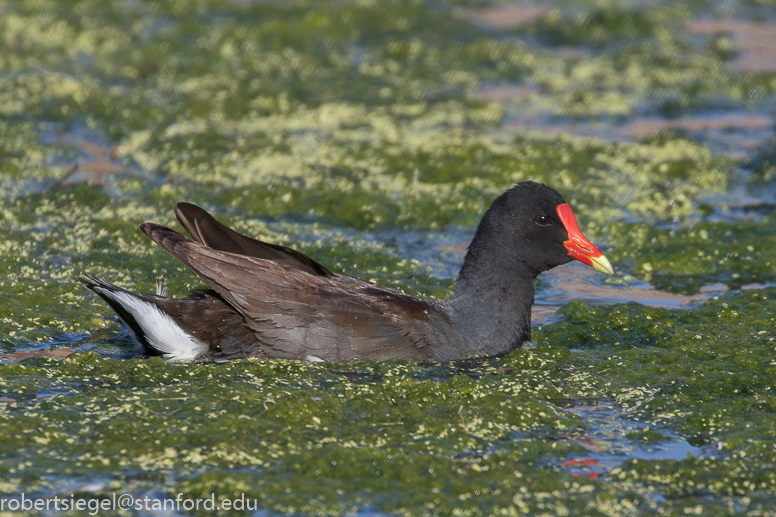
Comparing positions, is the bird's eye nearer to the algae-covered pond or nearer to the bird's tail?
the algae-covered pond

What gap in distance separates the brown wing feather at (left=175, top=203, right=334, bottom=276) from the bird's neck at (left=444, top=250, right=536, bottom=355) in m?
0.77

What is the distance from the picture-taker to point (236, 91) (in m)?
10.3

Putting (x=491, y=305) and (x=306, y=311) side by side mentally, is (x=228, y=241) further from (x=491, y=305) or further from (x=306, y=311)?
(x=491, y=305)

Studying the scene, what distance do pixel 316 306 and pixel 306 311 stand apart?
0.06m

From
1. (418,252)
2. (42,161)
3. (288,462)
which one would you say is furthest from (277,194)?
(288,462)

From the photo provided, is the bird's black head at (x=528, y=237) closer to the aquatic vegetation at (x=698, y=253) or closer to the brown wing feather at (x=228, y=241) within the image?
the brown wing feather at (x=228, y=241)

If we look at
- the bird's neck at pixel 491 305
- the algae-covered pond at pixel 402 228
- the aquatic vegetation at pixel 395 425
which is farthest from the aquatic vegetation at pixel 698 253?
the bird's neck at pixel 491 305

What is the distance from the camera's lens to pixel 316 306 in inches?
200

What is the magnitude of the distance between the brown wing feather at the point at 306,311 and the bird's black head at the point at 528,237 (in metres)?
0.56

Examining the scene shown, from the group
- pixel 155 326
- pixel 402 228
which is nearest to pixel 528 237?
pixel 155 326

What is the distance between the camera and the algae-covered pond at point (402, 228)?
4.09 meters

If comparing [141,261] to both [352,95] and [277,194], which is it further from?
[352,95]

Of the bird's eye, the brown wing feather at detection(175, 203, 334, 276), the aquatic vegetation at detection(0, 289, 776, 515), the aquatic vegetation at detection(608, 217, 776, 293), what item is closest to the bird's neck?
the aquatic vegetation at detection(0, 289, 776, 515)

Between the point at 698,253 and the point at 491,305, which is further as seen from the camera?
the point at 698,253
